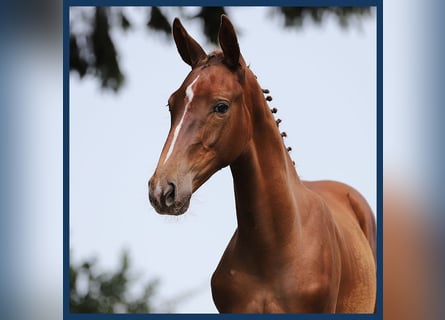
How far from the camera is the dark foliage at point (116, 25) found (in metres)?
3.50

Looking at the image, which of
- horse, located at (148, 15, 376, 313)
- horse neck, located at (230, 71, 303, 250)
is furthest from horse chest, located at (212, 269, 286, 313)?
horse neck, located at (230, 71, 303, 250)

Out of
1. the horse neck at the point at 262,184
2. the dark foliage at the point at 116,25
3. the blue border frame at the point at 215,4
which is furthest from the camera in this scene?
the dark foliage at the point at 116,25

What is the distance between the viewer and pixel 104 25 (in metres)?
3.51

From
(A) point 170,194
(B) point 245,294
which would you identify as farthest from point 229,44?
(B) point 245,294

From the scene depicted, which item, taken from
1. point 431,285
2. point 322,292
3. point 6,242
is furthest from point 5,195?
point 431,285

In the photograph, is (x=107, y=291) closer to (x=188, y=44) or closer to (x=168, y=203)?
(x=168, y=203)

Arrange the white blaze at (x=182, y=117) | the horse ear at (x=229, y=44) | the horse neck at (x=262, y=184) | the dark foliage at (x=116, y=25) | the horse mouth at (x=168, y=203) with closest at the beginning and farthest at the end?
the horse mouth at (x=168, y=203) < the white blaze at (x=182, y=117) < the horse ear at (x=229, y=44) < the horse neck at (x=262, y=184) < the dark foliage at (x=116, y=25)

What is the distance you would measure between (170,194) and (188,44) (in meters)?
0.73

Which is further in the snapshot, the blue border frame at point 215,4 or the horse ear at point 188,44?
the blue border frame at point 215,4

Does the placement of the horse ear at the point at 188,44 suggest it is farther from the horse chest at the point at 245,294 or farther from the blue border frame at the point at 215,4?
the horse chest at the point at 245,294

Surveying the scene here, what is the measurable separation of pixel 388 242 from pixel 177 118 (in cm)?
113

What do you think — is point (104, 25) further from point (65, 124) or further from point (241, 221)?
point (241, 221)

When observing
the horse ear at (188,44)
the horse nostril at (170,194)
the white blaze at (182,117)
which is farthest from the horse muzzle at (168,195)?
the horse ear at (188,44)

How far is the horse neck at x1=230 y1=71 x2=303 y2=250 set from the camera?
308 centimetres
